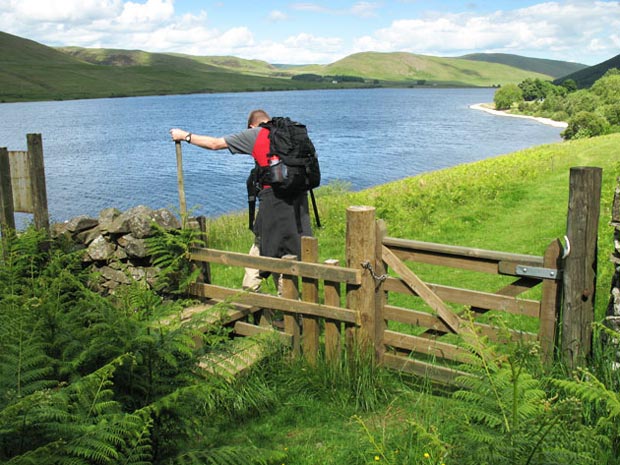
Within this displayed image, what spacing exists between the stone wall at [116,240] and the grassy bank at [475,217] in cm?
307

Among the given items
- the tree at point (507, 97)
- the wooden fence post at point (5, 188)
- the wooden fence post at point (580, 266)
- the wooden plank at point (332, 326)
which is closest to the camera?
the wooden fence post at point (580, 266)

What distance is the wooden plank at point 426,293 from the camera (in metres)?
6.16

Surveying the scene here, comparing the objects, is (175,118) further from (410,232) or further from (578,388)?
(578,388)

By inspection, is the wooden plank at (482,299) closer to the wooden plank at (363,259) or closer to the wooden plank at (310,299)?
the wooden plank at (363,259)

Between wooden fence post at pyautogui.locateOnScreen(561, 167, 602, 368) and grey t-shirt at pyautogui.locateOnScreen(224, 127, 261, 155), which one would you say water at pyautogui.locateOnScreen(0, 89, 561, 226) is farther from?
wooden fence post at pyautogui.locateOnScreen(561, 167, 602, 368)

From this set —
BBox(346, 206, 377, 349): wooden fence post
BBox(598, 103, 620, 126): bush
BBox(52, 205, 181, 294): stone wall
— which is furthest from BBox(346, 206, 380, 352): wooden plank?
BBox(598, 103, 620, 126): bush

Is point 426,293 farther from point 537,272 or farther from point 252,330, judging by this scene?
point 252,330

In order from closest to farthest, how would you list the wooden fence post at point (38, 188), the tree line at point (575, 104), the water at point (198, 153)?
the wooden fence post at point (38, 188) < the water at point (198, 153) < the tree line at point (575, 104)

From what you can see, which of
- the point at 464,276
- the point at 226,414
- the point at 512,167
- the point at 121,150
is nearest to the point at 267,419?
the point at 226,414

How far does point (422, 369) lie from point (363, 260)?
125 cm

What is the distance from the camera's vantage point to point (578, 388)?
12.0 feet

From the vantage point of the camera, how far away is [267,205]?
24.2 ft

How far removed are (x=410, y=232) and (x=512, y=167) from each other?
1156 centimetres

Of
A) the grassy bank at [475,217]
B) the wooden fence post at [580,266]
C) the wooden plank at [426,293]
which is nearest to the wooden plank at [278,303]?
the wooden plank at [426,293]
